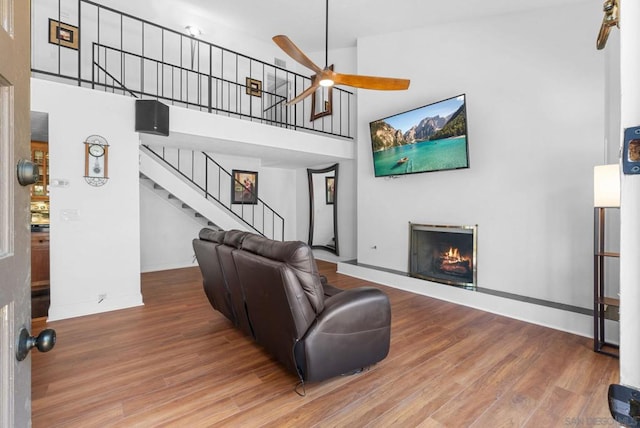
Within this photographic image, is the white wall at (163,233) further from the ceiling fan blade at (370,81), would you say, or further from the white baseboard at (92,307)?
the ceiling fan blade at (370,81)

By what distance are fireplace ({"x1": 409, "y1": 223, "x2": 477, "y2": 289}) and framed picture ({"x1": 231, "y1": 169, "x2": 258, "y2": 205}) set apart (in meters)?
4.08

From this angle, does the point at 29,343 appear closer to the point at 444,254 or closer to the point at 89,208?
the point at 89,208

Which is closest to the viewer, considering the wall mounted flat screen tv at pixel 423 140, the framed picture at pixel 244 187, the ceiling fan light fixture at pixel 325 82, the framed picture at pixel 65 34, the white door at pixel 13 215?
the white door at pixel 13 215

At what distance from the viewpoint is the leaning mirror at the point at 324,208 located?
7043mm

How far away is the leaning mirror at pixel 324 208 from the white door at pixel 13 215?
6.23 m

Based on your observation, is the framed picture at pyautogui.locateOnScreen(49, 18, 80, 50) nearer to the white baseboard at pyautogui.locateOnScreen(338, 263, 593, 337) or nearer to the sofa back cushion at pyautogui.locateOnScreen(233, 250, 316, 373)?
the sofa back cushion at pyautogui.locateOnScreen(233, 250, 316, 373)

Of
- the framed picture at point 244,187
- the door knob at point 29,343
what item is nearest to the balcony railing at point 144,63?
the framed picture at point 244,187

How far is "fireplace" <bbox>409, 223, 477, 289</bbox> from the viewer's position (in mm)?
4386

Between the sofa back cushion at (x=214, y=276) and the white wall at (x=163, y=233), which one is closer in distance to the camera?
the sofa back cushion at (x=214, y=276)

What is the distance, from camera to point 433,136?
4453 mm

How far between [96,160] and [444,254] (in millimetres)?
4824

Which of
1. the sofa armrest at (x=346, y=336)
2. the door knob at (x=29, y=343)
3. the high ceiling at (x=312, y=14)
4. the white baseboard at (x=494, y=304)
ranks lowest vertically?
the white baseboard at (x=494, y=304)

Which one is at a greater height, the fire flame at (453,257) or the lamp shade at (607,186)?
the lamp shade at (607,186)

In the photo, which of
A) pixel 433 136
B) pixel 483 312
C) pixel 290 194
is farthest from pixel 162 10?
pixel 483 312
